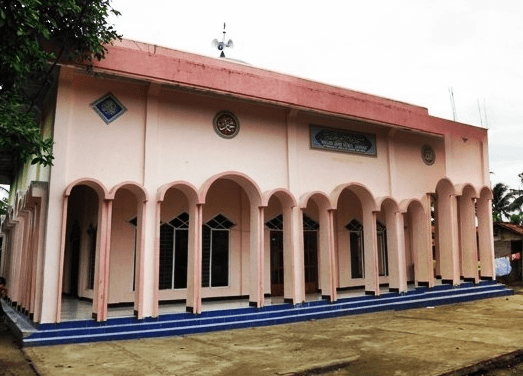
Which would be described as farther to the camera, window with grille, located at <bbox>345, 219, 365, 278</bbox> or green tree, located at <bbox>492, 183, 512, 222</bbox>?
green tree, located at <bbox>492, 183, 512, 222</bbox>

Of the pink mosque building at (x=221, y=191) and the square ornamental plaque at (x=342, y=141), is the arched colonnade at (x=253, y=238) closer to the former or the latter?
the pink mosque building at (x=221, y=191)

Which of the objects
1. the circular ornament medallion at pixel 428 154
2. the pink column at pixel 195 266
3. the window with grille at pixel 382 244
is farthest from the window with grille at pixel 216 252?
the circular ornament medallion at pixel 428 154

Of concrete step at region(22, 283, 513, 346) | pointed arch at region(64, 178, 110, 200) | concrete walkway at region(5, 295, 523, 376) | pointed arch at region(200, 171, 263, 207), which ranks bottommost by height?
concrete walkway at region(5, 295, 523, 376)

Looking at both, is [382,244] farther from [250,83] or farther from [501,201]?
[501,201]

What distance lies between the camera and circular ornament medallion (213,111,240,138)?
8601 millimetres

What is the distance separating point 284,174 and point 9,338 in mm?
5636

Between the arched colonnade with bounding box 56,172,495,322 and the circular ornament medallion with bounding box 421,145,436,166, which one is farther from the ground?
the circular ornament medallion with bounding box 421,145,436,166

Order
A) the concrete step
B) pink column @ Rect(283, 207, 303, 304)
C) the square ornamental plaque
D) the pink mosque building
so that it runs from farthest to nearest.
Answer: the square ornamental plaque, pink column @ Rect(283, 207, 303, 304), the pink mosque building, the concrete step

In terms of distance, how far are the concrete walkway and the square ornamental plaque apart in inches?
151

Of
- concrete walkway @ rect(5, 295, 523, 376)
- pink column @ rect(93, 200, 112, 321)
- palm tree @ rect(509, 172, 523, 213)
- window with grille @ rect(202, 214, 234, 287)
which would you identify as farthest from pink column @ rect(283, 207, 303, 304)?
palm tree @ rect(509, 172, 523, 213)

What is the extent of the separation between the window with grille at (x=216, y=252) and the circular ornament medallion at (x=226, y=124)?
83.7 inches

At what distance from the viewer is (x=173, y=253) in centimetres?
930

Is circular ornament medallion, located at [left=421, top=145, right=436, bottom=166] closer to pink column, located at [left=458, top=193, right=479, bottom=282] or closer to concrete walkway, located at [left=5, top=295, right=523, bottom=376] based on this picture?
pink column, located at [left=458, top=193, right=479, bottom=282]

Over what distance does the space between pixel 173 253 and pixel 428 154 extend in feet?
23.5
